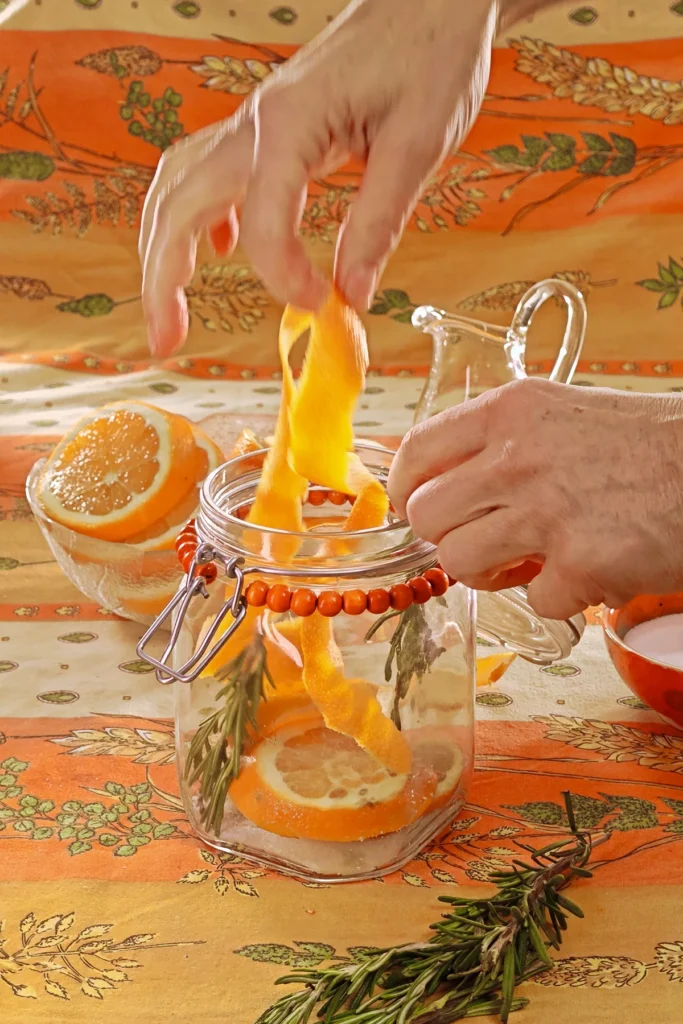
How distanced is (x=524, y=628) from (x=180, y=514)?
0.97ft

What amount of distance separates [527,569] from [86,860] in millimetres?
343

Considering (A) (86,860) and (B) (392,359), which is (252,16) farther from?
(A) (86,860)

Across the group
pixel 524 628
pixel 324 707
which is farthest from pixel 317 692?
pixel 524 628

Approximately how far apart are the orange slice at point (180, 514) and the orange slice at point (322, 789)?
235 mm

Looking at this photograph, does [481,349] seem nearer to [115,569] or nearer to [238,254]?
[115,569]

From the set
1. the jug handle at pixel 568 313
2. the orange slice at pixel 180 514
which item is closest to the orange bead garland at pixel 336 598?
the orange slice at pixel 180 514

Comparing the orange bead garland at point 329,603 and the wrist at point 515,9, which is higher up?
the wrist at point 515,9

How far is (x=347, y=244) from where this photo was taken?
65 centimetres

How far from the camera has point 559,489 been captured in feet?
2.09

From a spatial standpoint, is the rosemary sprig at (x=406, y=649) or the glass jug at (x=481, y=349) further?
the glass jug at (x=481, y=349)

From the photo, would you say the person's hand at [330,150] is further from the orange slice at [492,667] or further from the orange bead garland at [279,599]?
the orange slice at [492,667]

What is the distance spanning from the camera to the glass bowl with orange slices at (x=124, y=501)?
3.03 ft

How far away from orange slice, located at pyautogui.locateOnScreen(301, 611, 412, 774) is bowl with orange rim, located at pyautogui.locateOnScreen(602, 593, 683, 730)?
0.19 metres

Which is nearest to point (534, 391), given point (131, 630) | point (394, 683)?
point (394, 683)
